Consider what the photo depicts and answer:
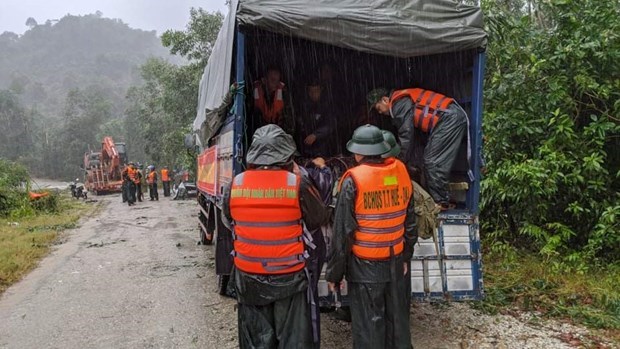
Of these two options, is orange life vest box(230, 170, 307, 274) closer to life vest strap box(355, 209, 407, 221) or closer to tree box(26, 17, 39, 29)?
life vest strap box(355, 209, 407, 221)

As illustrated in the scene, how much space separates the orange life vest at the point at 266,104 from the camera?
17.0 feet

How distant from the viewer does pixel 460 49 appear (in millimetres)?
3893

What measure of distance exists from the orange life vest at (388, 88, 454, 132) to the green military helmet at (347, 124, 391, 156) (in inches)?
44.6

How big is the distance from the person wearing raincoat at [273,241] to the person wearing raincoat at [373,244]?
0.20 metres

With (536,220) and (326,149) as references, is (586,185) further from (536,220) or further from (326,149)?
(326,149)

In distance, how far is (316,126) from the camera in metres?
6.16

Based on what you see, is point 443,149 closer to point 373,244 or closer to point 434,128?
point 434,128

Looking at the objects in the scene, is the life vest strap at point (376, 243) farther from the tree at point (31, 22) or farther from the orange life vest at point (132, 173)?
the tree at point (31, 22)

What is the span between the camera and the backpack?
142 inches

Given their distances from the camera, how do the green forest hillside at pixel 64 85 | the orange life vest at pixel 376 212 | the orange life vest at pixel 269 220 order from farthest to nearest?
the green forest hillside at pixel 64 85 → the orange life vest at pixel 376 212 → the orange life vest at pixel 269 220

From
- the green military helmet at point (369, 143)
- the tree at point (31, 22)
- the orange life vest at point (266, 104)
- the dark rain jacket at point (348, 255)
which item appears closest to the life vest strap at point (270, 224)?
the dark rain jacket at point (348, 255)

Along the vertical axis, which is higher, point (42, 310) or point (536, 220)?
point (536, 220)

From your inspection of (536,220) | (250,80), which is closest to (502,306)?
(536,220)

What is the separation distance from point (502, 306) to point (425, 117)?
6.71 ft
